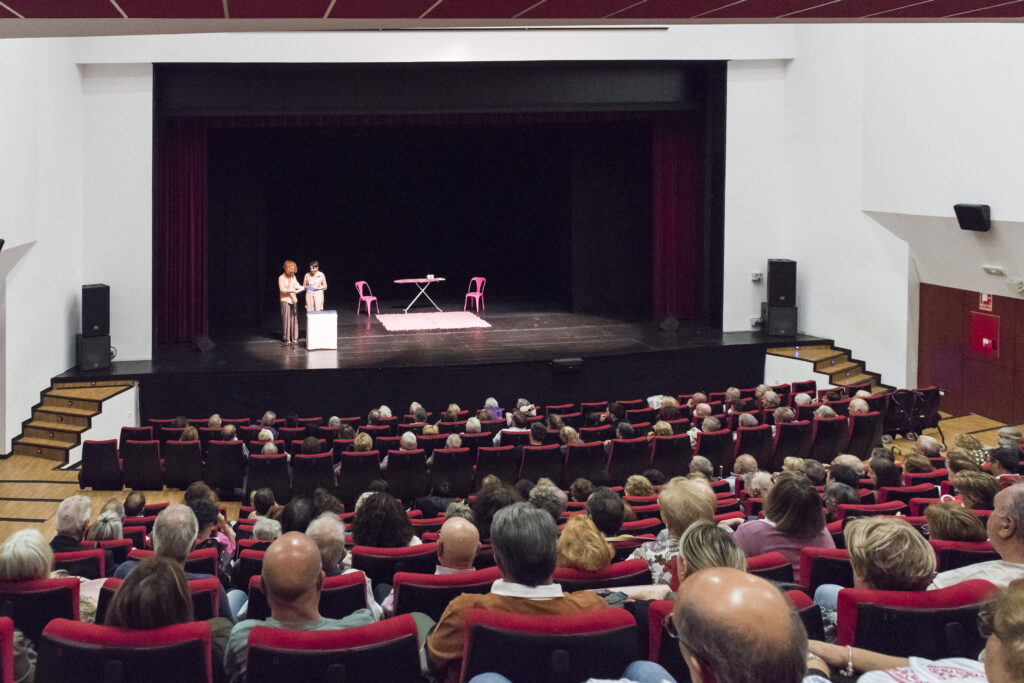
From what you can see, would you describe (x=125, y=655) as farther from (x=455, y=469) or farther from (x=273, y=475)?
(x=273, y=475)

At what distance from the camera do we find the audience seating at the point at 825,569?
378 centimetres

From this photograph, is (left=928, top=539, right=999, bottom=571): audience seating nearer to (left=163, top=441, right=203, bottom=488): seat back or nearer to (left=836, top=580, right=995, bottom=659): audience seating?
(left=836, top=580, right=995, bottom=659): audience seating

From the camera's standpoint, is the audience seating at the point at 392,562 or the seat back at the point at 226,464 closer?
the audience seating at the point at 392,562

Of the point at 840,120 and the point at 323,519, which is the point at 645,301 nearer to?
the point at 840,120

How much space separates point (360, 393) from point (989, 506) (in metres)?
9.71

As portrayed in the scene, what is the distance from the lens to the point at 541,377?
14.1 metres

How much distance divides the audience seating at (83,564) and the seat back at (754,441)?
6.34 m

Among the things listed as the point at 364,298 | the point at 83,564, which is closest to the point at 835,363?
the point at 364,298

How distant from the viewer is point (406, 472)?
9.23 metres

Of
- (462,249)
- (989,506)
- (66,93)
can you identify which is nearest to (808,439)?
(989,506)

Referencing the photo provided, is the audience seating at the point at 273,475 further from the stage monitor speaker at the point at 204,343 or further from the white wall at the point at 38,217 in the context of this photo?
the stage monitor speaker at the point at 204,343

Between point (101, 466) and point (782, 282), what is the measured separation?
10.9 metres

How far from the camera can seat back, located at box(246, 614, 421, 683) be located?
2.64 metres
